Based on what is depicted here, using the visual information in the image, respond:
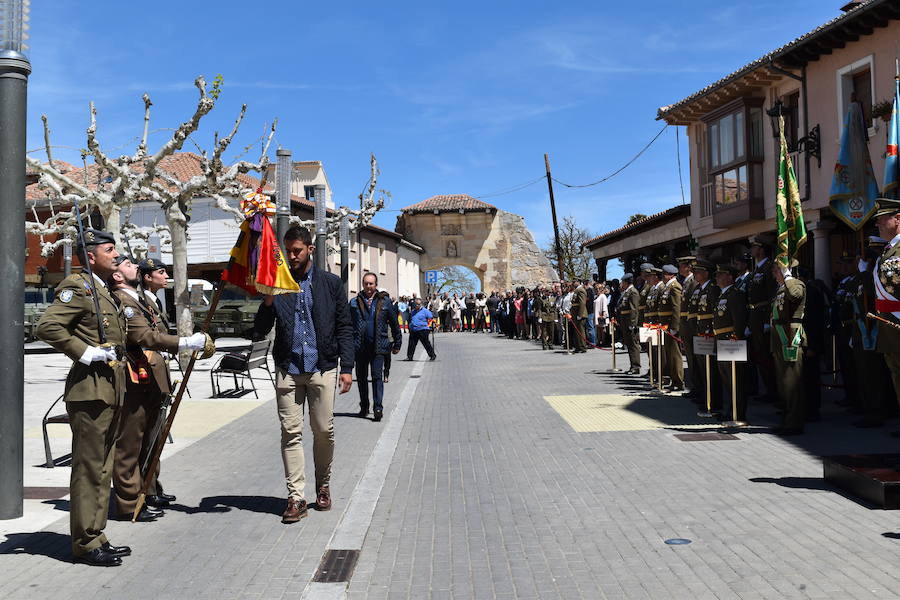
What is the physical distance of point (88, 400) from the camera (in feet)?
16.0

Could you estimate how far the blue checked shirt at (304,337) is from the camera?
5.89 metres

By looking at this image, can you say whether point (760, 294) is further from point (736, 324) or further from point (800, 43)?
point (800, 43)

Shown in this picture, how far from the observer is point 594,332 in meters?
24.9

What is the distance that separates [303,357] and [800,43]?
1769cm

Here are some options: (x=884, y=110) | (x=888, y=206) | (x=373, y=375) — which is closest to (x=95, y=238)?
(x=888, y=206)

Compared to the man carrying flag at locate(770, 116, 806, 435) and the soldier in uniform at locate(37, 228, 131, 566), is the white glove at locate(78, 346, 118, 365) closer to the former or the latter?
the soldier in uniform at locate(37, 228, 131, 566)

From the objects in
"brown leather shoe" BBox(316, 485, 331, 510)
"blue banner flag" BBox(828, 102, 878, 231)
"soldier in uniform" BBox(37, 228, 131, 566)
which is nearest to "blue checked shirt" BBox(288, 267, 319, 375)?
"brown leather shoe" BBox(316, 485, 331, 510)

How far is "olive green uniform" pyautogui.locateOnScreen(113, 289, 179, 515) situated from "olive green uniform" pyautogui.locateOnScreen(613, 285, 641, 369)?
38.1 ft

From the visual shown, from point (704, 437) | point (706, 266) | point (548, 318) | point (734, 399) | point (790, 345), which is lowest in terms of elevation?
point (704, 437)

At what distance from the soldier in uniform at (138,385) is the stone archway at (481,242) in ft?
173

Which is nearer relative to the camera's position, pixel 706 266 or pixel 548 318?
pixel 706 266

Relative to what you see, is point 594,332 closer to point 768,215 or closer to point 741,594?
point 768,215

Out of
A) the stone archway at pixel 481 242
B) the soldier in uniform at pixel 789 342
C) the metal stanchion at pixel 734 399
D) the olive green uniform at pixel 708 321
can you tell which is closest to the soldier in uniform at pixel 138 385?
the soldier in uniform at pixel 789 342

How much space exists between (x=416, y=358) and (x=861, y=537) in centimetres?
1906
